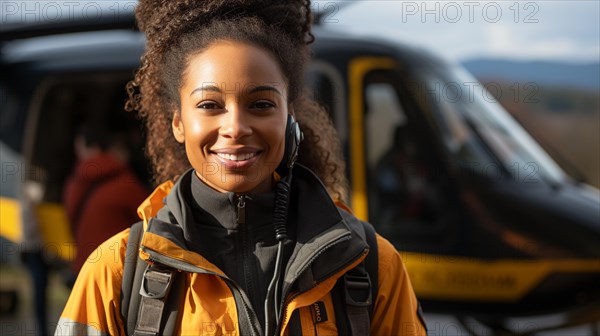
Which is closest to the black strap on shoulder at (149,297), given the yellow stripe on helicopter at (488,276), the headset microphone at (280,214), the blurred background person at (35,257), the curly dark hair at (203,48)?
the headset microphone at (280,214)

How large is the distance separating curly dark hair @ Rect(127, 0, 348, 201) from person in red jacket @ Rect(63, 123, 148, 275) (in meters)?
3.36

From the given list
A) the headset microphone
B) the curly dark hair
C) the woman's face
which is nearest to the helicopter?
the curly dark hair

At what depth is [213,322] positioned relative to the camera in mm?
1965

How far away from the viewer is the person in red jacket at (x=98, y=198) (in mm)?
5797

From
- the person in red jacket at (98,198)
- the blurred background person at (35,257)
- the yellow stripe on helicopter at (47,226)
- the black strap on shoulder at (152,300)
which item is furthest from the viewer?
the yellow stripe on helicopter at (47,226)

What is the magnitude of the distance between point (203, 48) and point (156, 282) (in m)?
0.57

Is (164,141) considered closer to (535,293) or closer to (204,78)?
(204,78)

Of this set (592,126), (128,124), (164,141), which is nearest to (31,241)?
(128,124)

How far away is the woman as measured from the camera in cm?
198

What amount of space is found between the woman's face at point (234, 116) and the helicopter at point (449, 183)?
134 inches

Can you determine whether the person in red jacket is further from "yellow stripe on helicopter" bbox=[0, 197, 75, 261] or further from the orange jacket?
the orange jacket

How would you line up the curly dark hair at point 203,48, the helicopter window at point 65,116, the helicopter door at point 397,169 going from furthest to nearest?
the helicopter window at point 65,116, the helicopter door at point 397,169, the curly dark hair at point 203,48

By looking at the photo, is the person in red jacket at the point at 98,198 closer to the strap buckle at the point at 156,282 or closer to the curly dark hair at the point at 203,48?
the curly dark hair at the point at 203,48

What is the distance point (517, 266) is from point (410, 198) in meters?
0.80
